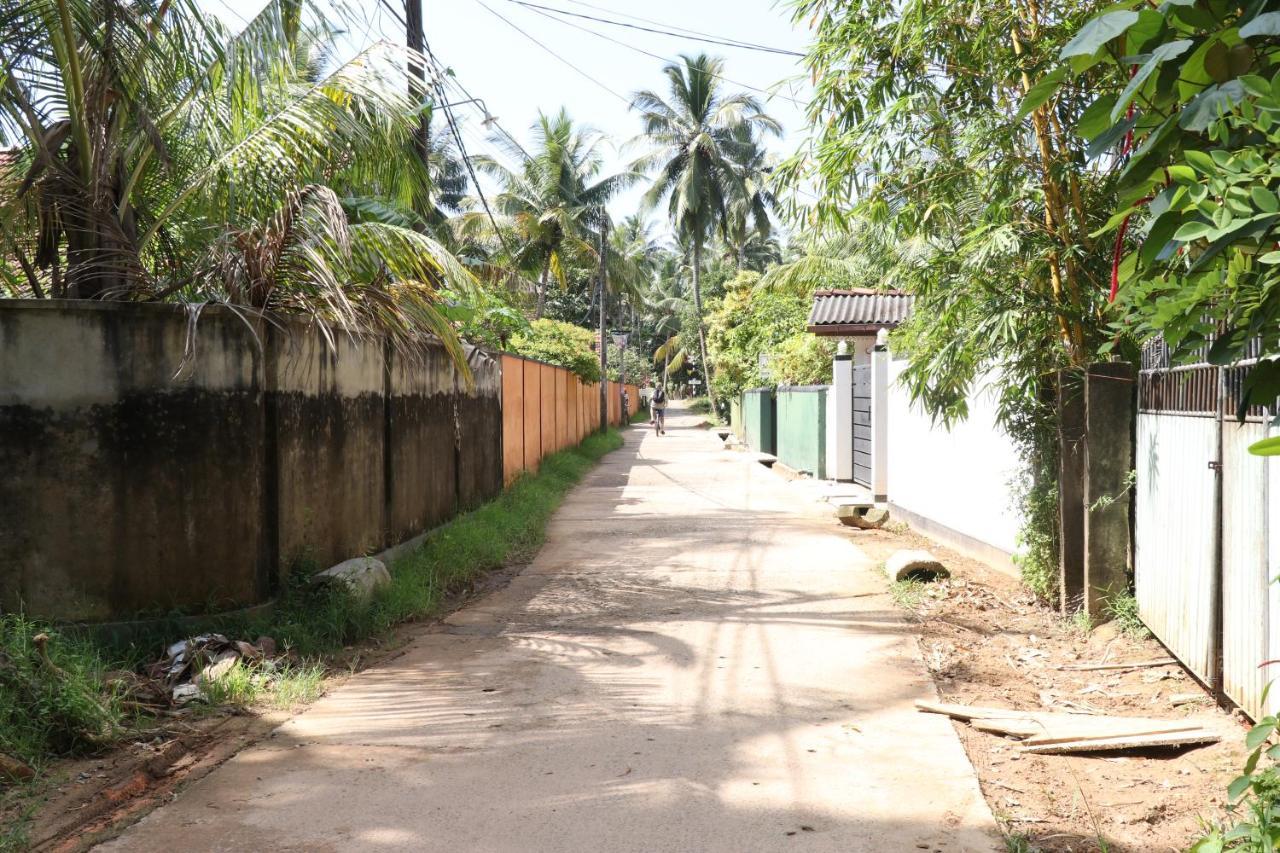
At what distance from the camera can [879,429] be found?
1379cm

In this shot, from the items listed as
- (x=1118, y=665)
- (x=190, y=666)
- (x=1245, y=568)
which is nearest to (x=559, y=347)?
(x=190, y=666)

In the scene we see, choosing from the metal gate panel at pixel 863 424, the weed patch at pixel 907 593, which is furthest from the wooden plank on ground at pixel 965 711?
the metal gate panel at pixel 863 424

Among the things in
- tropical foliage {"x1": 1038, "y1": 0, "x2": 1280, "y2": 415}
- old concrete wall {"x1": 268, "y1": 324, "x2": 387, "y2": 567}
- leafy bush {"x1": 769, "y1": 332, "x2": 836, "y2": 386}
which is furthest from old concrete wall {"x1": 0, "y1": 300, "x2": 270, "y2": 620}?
leafy bush {"x1": 769, "y1": 332, "x2": 836, "y2": 386}

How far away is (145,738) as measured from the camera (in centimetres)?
484

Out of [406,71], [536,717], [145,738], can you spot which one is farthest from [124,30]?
[536,717]

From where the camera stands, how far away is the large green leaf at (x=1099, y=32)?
1788 mm

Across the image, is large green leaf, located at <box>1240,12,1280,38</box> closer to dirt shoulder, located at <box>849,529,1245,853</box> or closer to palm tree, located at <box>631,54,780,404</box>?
dirt shoulder, located at <box>849,529,1245,853</box>

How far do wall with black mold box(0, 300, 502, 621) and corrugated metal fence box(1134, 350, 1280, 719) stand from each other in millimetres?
5188

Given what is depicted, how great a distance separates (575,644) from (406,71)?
448 centimetres

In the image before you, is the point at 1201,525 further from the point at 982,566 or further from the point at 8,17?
the point at 8,17

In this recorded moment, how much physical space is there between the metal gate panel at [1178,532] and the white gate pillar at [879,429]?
7032mm

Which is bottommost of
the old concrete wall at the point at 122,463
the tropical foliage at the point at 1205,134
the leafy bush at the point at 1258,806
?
the leafy bush at the point at 1258,806

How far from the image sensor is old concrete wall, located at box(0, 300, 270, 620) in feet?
19.1

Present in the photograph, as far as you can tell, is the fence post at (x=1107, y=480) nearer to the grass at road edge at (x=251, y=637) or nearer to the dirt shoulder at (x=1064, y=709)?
the dirt shoulder at (x=1064, y=709)
